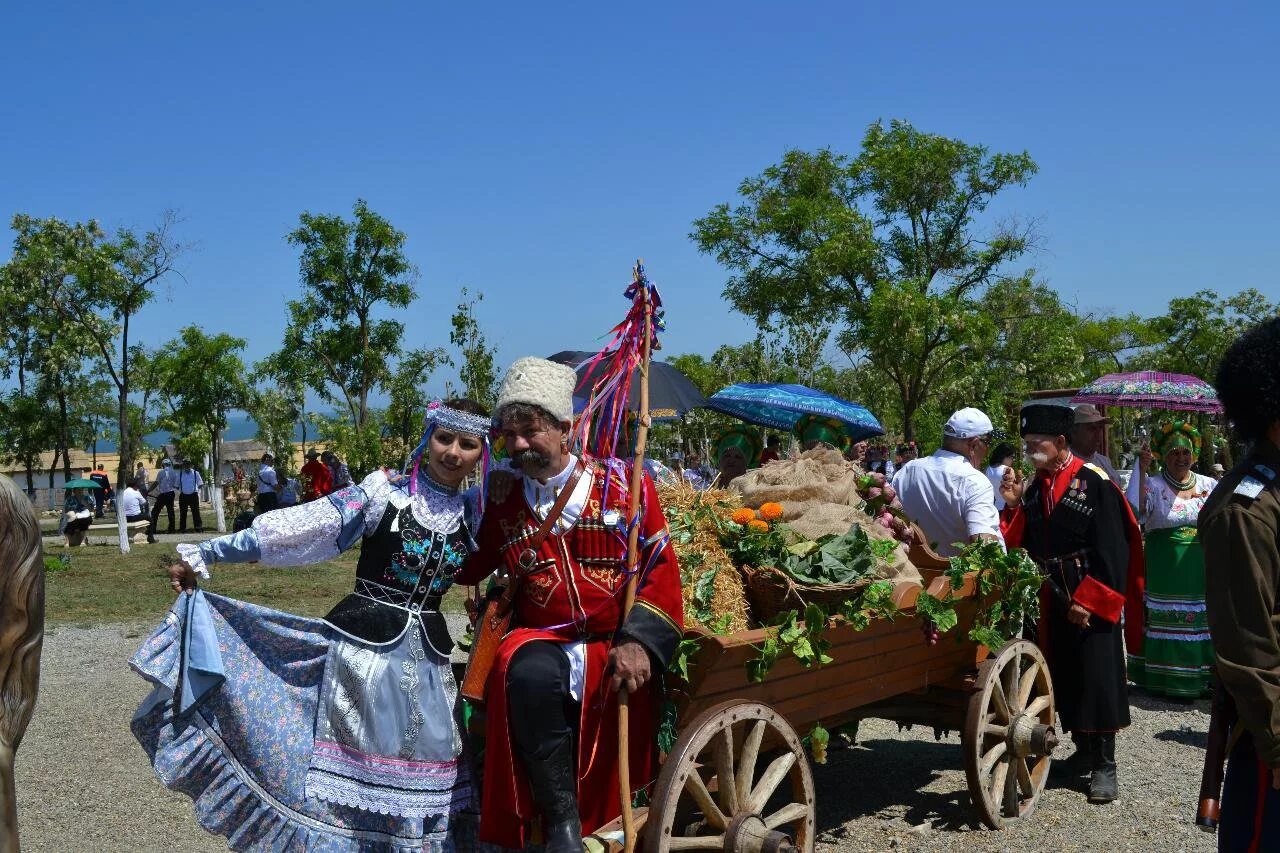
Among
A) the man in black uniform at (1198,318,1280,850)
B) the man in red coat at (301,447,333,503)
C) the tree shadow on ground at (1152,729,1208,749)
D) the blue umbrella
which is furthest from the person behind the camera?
the man in red coat at (301,447,333,503)

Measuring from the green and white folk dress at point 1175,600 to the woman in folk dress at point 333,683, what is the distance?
19.3ft

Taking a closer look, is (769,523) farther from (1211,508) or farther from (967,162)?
(967,162)

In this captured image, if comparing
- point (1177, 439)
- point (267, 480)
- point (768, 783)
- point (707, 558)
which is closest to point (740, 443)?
point (1177, 439)

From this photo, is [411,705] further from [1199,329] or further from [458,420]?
[1199,329]

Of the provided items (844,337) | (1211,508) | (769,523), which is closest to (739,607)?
(769,523)

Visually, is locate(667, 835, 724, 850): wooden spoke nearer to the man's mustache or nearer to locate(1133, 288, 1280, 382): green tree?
the man's mustache

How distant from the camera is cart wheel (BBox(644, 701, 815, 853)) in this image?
11.3ft

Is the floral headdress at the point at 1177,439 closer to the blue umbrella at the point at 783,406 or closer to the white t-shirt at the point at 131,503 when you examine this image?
the blue umbrella at the point at 783,406

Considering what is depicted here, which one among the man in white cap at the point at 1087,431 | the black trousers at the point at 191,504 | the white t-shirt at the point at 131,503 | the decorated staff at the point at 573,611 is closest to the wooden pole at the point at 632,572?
the decorated staff at the point at 573,611

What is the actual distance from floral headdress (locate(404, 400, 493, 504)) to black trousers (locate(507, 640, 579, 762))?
0.62 m

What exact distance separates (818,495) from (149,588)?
1063 centimetres

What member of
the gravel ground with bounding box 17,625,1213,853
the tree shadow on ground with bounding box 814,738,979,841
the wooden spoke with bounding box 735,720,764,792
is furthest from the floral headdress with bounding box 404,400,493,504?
the tree shadow on ground with bounding box 814,738,979,841

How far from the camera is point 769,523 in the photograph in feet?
14.6

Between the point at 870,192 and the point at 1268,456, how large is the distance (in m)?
21.1
